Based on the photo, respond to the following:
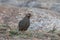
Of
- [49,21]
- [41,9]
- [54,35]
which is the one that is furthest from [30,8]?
[54,35]

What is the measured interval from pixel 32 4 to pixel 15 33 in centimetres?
934

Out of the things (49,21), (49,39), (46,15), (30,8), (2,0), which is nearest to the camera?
(49,39)

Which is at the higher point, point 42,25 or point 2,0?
point 2,0

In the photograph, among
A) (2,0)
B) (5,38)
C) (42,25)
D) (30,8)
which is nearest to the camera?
(5,38)

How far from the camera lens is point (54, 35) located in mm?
7961

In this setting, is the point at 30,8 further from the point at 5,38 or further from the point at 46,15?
the point at 5,38

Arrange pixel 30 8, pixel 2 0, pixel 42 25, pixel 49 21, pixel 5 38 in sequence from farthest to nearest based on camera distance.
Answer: pixel 2 0 < pixel 30 8 < pixel 49 21 < pixel 42 25 < pixel 5 38

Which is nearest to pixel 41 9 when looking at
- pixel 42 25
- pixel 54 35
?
pixel 42 25

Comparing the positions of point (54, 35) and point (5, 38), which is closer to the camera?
point (5, 38)

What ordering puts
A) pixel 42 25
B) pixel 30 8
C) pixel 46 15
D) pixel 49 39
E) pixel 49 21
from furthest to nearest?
pixel 30 8 → pixel 46 15 → pixel 49 21 → pixel 42 25 → pixel 49 39

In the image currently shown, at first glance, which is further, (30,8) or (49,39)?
(30,8)

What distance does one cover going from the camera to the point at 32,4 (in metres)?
16.8

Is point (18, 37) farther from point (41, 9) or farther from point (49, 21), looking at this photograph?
point (41, 9)

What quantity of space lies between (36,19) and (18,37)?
6.04 meters
